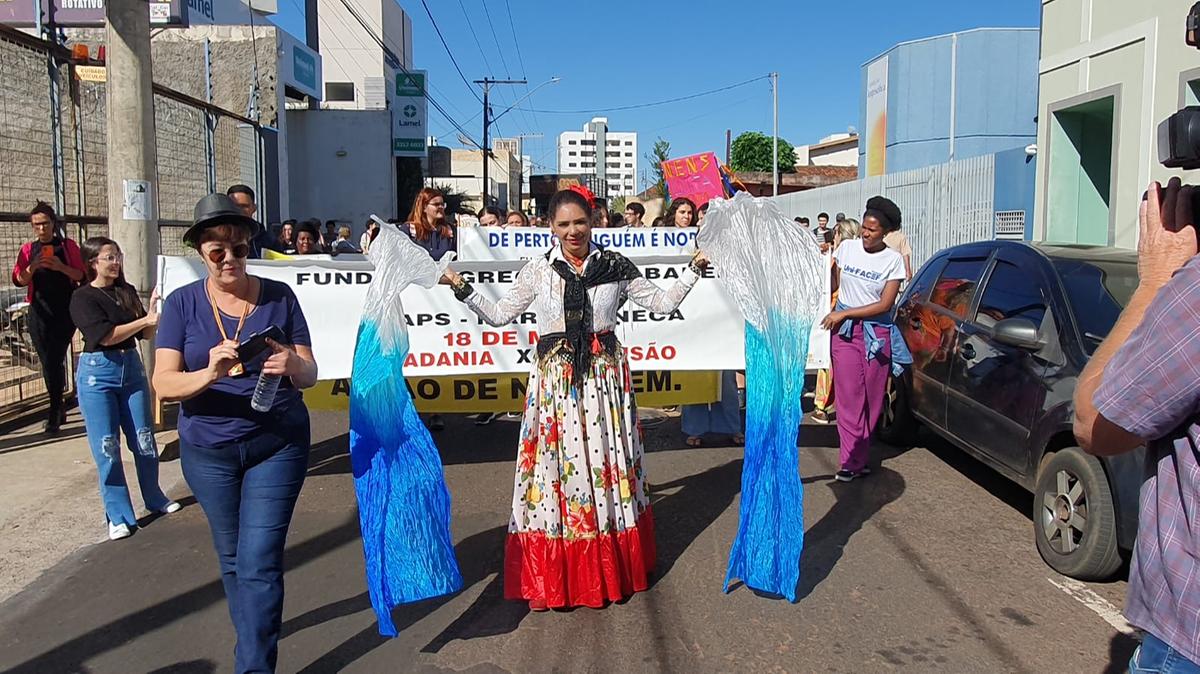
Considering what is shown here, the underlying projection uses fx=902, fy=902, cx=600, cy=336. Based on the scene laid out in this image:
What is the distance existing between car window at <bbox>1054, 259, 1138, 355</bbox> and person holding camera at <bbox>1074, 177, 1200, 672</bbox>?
9.79 ft

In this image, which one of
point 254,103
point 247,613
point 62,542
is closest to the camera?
point 247,613

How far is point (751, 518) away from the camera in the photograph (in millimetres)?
4129

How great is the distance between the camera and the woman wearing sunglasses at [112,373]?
16.0ft

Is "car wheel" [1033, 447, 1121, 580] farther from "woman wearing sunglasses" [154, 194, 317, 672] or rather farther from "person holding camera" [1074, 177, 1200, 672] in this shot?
"woman wearing sunglasses" [154, 194, 317, 672]

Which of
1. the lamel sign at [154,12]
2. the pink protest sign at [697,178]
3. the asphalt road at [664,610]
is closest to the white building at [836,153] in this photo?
the lamel sign at [154,12]

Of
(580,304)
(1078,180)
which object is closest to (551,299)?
(580,304)

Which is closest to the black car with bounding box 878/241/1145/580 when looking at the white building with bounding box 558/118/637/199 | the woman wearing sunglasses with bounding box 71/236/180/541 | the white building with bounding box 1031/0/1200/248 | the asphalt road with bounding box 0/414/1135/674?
the asphalt road with bounding box 0/414/1135/674

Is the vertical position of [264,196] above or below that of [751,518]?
above

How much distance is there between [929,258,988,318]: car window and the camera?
621 centimetres

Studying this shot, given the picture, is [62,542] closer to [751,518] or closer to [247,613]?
[247,613]

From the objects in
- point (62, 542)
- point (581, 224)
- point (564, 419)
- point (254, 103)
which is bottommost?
point (62, 542)

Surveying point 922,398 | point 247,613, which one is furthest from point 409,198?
point 247,613

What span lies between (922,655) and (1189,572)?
6.58ft

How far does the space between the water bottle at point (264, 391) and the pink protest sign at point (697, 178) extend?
23.4 ft
